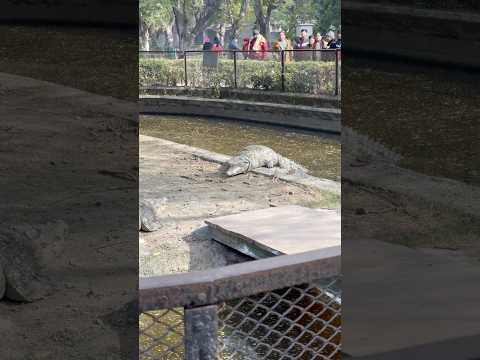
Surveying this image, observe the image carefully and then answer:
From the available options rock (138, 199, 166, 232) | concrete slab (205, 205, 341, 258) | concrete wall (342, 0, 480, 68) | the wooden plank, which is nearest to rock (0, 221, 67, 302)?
the wooden plank

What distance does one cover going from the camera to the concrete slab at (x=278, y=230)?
5633 mm

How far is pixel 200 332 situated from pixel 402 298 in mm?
528

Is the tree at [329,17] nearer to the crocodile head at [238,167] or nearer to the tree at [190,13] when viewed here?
the tree at [190,13]

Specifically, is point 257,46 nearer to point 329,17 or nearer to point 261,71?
point 261,71

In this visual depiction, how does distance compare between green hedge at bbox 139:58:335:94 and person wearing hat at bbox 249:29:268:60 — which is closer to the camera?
green hedge at bbox 139:58:335:94

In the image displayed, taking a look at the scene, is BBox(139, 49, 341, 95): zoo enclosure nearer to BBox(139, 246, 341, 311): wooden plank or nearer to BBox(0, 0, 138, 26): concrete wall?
BBox(139, 246, 341, 311): wooden plank

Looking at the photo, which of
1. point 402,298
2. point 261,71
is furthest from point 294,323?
point 261,71

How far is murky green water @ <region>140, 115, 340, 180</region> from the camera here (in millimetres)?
11266

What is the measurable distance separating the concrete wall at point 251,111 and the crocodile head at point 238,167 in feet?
12.7

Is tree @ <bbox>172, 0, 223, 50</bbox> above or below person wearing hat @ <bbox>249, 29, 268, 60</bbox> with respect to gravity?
above

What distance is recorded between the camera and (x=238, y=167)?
9383 millimetres

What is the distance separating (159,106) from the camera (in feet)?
56.0

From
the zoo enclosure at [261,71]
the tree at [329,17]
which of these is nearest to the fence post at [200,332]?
the zoo enclosure at [261,71]

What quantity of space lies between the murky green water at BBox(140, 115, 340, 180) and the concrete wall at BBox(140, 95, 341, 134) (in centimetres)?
16
